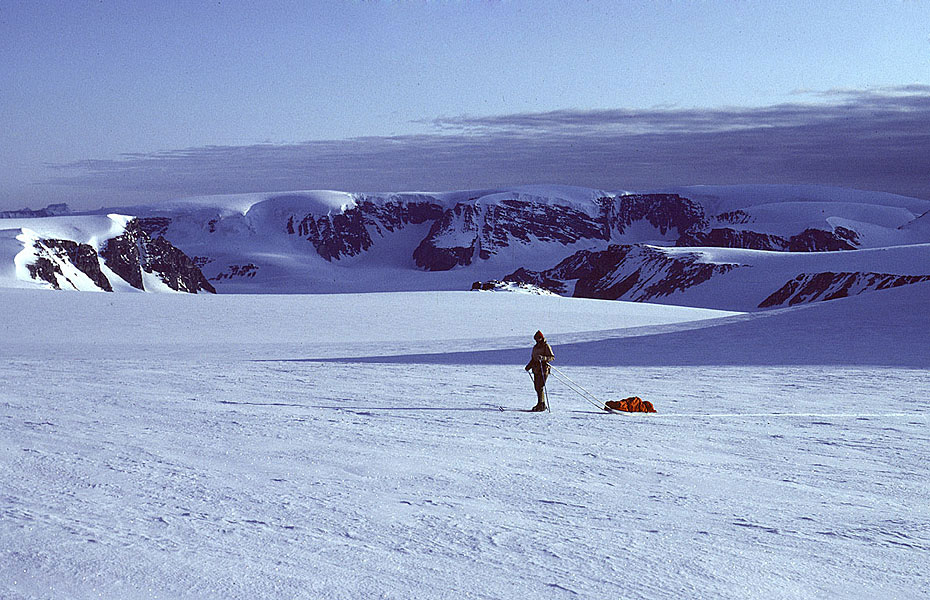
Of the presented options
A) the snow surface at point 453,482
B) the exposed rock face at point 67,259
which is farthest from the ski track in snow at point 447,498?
the exposed rock face at point 67,259

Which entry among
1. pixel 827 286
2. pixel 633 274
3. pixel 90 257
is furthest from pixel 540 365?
pixel 90 257

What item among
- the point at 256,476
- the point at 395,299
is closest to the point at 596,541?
the point at 256,476

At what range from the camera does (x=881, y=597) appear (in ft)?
15.2

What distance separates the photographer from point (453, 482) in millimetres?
7000

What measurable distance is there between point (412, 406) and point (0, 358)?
10.9m

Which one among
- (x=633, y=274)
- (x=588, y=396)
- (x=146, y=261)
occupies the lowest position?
(x=633, y=274)

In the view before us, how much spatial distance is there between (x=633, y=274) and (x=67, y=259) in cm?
8745

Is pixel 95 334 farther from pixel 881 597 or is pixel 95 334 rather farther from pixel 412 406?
pixel 881 597

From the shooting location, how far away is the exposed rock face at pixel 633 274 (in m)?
119

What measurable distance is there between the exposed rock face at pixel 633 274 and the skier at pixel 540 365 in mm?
106541

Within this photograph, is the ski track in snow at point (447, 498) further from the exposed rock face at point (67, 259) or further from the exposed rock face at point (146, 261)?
the exposed rock face at point (146, 261)

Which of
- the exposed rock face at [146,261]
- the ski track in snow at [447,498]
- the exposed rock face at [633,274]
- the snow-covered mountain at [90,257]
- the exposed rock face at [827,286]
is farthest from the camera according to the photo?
the exposed rock face at [146,261]

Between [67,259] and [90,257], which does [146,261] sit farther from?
[67,259]

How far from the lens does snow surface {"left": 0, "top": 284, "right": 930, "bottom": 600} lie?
4812 millimetres
